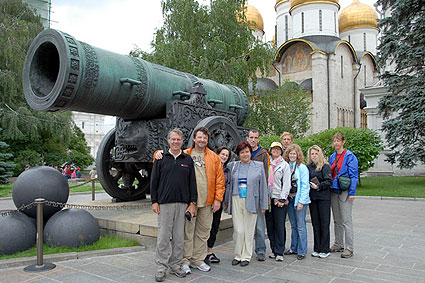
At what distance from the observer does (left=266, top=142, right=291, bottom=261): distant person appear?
4391 millimetres

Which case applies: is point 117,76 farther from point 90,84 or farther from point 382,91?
point 382,91

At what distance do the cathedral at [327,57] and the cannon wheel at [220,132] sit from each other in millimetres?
26681

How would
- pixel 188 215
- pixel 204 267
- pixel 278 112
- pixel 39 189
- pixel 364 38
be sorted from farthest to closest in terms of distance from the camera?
pixel 364 38 → pixel 278 112 → pixel 39 189 → pixel 204 267 → pixel 188 215

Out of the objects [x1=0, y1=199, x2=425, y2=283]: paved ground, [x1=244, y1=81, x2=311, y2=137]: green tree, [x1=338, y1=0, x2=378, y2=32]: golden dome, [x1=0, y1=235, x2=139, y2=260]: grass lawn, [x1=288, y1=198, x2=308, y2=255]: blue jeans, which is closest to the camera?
[x1=0, y1=199, x2=425, y2=283]: paved ground

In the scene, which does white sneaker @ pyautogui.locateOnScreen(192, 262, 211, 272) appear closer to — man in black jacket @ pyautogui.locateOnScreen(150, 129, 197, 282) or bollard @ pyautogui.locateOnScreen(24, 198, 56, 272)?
man in black jacket @ pyautogui.locateOnScreen(150, 129, 197, 282)

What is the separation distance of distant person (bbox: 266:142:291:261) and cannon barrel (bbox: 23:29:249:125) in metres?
1.87

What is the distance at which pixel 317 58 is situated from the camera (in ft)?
106

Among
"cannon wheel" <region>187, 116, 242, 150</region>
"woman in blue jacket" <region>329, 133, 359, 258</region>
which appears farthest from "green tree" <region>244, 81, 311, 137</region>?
"woman in blue jacket" <region>329, 133, 359, 258</region>

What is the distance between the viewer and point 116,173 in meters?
6.49

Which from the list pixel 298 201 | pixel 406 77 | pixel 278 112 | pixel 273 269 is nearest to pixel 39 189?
pixel 273 269

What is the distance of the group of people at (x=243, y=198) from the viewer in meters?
3.73

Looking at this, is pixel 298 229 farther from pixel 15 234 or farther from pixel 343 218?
pixel 15 234

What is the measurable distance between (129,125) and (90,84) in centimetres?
136

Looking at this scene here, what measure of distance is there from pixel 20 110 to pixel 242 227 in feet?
62.2
